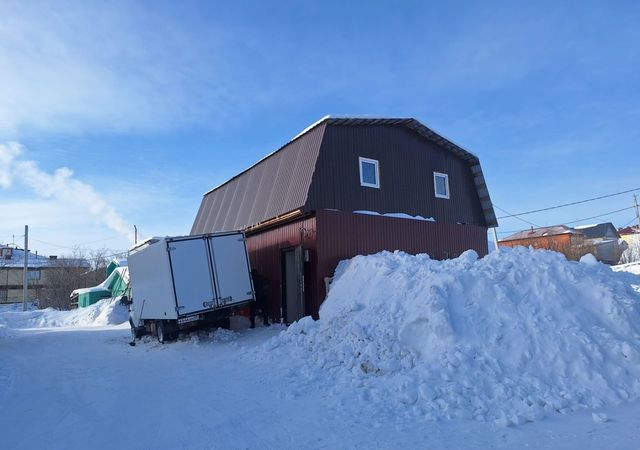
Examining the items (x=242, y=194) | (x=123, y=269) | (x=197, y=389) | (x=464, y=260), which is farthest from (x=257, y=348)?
(x=123, y=269)

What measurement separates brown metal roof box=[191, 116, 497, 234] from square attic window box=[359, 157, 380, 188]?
1387mm

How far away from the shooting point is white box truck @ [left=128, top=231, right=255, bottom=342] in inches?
526

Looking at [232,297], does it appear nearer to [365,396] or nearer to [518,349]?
[365,396]

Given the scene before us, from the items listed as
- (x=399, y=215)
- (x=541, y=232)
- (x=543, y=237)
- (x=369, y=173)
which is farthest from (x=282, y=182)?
(x=541, y=232)

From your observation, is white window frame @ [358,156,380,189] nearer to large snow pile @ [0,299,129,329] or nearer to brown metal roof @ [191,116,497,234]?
brown metal roof @ [191,116,497,234]

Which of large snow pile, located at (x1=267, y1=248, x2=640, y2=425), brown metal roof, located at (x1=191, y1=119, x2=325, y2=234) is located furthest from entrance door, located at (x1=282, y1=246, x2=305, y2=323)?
large snow pile, located at (x1=267, y1=248, x2=640, y2=425)

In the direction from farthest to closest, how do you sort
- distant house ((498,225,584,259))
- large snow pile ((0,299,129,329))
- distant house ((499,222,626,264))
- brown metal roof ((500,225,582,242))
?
brown metal roof ((500,225,582,242)) < distant house ((498,225,584,259)) < distant house ((499,222,626,264)) < large snow pile ((0,299,129,329))

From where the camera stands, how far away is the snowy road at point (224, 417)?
18.6 feet

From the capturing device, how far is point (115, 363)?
11.3 meters

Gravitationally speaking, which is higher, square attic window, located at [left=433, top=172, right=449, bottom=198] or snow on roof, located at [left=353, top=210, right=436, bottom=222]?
square attic window, located at [left=433, top=172, right=449, bottom=198]

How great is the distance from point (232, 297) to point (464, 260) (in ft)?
22.8

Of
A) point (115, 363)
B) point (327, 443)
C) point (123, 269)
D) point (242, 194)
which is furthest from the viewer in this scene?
point (123, 269)

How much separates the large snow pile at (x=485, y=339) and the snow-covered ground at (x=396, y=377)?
28mm

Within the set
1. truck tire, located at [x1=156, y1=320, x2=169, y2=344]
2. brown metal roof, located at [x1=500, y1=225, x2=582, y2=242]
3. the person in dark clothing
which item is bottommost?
truck tire, located at [x1=156, y1=320, x2=169, y2=344]
